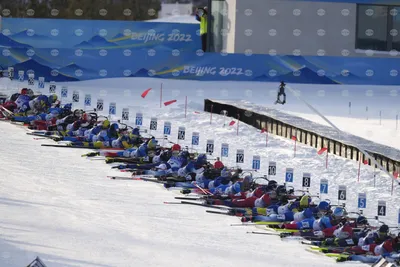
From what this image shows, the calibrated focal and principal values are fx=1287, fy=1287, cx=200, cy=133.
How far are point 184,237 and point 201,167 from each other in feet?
13.2

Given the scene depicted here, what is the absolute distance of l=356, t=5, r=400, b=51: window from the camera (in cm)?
3697

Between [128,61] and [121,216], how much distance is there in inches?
580

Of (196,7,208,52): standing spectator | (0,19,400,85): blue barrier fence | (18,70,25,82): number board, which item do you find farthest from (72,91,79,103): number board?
(196,7,208,52): standing spectator

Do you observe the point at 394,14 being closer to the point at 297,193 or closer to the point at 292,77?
the point at 292,77

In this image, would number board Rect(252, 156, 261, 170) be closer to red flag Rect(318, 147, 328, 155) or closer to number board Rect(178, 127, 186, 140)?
red flag Rect(318, 147, 328, 155)

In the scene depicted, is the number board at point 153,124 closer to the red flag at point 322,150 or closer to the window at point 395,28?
the red flag at point 322,150

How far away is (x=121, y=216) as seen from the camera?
661 inches

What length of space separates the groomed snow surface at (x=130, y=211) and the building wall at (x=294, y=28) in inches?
410

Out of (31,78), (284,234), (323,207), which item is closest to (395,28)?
(31,78)

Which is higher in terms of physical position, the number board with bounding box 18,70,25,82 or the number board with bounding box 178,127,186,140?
the number board with bounding box 18,70,25,82

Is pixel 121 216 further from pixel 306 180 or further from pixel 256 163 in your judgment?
pixel 256 163

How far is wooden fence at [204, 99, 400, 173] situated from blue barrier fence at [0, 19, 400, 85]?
3.40 metres

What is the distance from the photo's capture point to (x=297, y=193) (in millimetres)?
18812

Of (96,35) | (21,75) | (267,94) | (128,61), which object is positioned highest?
(96,35)
